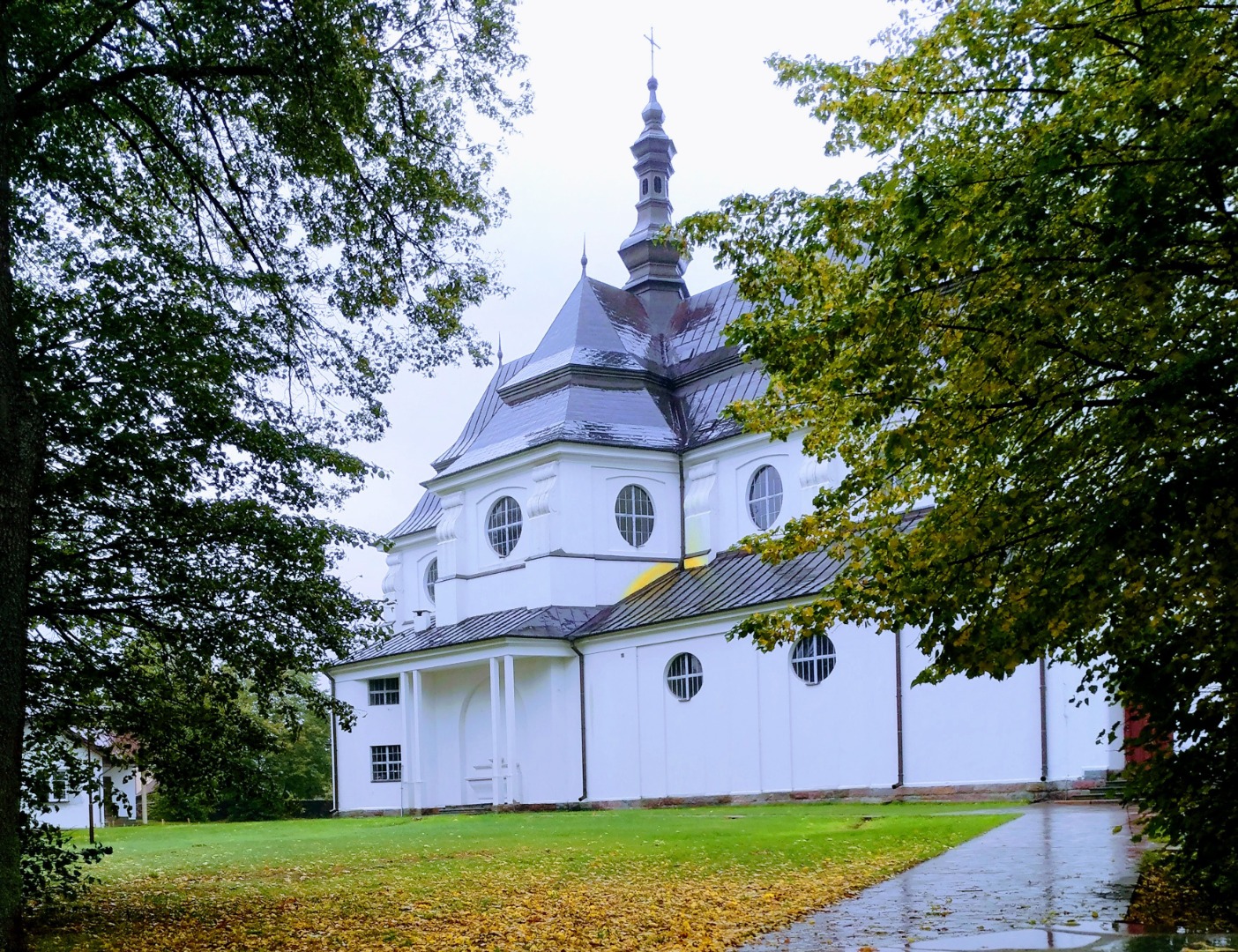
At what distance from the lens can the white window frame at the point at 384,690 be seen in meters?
36.6

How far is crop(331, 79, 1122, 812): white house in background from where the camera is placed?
24406mm

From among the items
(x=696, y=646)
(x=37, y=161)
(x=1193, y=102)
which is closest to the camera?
(x=1193, y=102)

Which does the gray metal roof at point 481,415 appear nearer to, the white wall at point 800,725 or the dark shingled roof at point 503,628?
the dark shingled roof at point 503,628

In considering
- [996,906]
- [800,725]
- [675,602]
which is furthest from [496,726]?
[996,906]

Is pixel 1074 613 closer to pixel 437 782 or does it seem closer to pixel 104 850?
pixel 104 850

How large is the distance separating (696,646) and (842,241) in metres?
21.2

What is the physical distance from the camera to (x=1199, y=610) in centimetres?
686

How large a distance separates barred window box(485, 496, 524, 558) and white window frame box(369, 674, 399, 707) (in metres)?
5.01

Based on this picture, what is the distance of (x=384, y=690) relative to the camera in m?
36.8

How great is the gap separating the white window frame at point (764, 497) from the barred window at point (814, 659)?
519cm

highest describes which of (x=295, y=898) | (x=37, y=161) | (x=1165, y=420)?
(x=37, y=161)

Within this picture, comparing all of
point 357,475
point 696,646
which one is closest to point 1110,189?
point 357,475

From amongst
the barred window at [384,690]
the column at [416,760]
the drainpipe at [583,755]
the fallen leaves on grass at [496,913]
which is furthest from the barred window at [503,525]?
the fallen leaves on grass at [496,913]

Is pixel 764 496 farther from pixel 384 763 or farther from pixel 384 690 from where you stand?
pixel 384 763
